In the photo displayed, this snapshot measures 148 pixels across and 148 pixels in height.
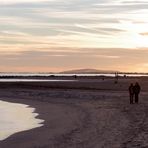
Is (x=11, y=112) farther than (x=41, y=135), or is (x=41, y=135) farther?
(x=11, y=112)

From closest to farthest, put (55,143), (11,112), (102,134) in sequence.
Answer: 1. (55,143)
2. (102,134)
3. (11,112)

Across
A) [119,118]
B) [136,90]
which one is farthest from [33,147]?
[136,90]

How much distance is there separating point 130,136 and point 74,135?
2.36 m

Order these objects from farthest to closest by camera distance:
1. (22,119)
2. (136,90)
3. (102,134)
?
(136,90) → (22,119) → (102,134)

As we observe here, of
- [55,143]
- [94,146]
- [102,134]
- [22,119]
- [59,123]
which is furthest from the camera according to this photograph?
[22,119]

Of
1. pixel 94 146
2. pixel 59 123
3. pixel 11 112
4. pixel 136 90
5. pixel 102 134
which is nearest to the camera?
pixel 94 146

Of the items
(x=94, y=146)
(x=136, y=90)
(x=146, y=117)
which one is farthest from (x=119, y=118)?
(x=136, y=90)

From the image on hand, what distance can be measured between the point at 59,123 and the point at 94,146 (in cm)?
804

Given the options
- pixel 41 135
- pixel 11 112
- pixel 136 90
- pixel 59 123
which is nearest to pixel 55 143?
pixel 41 135

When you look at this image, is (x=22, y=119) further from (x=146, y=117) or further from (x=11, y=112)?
(x=146, y=117)

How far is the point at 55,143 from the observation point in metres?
17.4

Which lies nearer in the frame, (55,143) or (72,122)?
(55,143)

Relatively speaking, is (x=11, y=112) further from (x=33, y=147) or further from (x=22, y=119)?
(x=33, y=147)

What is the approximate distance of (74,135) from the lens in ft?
62.9
